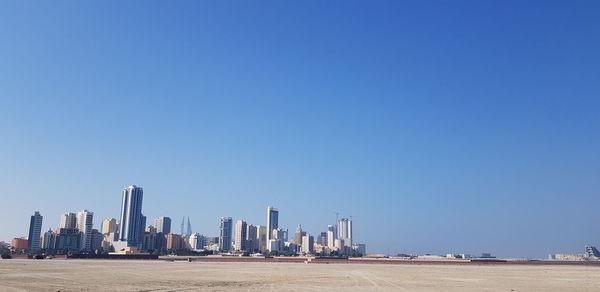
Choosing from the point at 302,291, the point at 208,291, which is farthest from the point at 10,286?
the point at 302,291

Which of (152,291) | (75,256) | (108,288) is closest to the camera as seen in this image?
(152,291)

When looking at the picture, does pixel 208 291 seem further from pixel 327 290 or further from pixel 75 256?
pixel 75 256

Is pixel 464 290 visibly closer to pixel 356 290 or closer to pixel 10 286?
pixel 356 290

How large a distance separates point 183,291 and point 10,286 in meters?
13.9

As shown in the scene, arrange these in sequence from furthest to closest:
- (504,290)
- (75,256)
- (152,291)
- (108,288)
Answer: (75,256), (504,290), (108,288), (152,291)

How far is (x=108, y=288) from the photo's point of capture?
97.2 ft

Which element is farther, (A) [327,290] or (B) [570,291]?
(B) [570,291]

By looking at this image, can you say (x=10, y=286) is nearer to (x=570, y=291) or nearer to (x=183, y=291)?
(x=183, y=291)

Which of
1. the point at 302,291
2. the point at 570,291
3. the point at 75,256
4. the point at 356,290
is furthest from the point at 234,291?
the point at 75,256

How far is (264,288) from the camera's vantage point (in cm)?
3095

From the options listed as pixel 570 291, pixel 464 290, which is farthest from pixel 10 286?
pixel 570 291

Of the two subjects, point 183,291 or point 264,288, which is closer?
point 183,291

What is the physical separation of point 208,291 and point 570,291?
1103 inches

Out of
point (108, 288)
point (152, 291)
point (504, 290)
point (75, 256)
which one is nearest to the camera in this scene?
point (152, 291)
